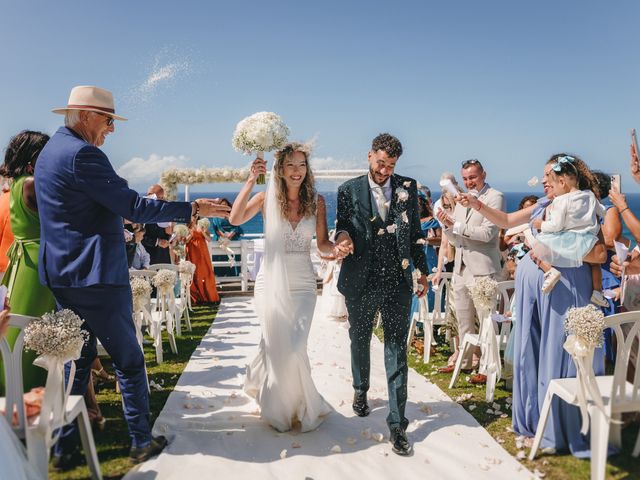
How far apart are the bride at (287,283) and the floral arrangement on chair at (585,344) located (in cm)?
187

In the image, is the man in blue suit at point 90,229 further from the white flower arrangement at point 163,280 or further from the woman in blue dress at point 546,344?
the white flower arrangement at point 163,280

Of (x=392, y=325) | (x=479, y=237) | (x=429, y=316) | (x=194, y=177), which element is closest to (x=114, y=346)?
(x=392, y=325)

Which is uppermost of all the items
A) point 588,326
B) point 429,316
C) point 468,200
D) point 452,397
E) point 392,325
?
point 468,200

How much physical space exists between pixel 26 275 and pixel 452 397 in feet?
12.9

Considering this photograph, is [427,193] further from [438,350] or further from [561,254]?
[561,254]

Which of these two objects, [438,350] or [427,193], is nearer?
[438,350]

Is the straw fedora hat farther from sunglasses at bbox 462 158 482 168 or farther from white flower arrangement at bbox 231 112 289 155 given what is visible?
sunglasses at bbox 462 158 482 168

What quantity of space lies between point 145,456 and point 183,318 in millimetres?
5370

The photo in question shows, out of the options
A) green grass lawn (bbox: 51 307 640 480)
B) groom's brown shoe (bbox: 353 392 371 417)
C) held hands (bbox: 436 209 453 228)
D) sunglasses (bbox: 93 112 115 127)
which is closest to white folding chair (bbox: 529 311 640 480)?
green grass lawn (bbox: 51 307 640 480)

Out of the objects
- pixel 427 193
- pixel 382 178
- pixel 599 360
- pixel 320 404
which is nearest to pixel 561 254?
pixel 599 360

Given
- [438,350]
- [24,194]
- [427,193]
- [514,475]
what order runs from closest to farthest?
[514,475] < [24,194] < [438,350] < [427,193]

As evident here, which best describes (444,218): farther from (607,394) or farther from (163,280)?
(163,280)

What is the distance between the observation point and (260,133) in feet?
13.2

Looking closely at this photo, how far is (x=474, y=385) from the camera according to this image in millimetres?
5301
